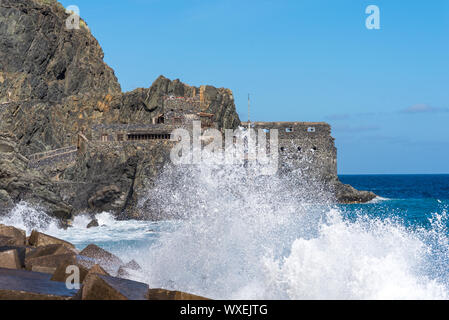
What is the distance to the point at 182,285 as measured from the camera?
1138 cm

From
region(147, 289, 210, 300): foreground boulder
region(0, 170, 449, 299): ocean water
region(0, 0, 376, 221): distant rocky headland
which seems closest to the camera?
region(147, 289, 210, 300): foreground boulder

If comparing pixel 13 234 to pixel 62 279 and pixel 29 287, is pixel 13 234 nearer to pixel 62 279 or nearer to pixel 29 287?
pixel 62 279

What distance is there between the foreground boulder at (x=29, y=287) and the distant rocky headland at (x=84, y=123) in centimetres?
2179

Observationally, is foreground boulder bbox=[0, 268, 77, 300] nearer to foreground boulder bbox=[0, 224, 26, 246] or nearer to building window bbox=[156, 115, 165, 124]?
foreground boulder bbox=[0, 224, 26, 246]

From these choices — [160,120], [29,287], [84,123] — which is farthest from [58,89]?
[29,287]

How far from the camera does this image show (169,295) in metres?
8.49

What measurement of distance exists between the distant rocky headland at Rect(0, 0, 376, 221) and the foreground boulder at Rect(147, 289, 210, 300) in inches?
917

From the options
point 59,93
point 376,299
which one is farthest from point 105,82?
point 376,299

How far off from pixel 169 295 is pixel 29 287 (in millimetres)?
2239

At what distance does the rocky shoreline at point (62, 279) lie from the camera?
779 centimetres

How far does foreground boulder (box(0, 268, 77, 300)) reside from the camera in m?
7.79

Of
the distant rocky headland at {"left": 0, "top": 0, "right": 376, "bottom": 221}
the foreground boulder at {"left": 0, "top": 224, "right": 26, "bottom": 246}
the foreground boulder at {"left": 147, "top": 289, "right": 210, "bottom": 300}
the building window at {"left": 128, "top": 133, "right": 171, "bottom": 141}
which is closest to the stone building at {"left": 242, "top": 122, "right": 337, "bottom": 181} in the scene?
the distant rocky headland at {"left": 0, "top": 0, "right": 376, "bottom": 221}

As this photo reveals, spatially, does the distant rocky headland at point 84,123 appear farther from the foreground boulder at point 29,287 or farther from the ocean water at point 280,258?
the foreground boulder at point 29,287
